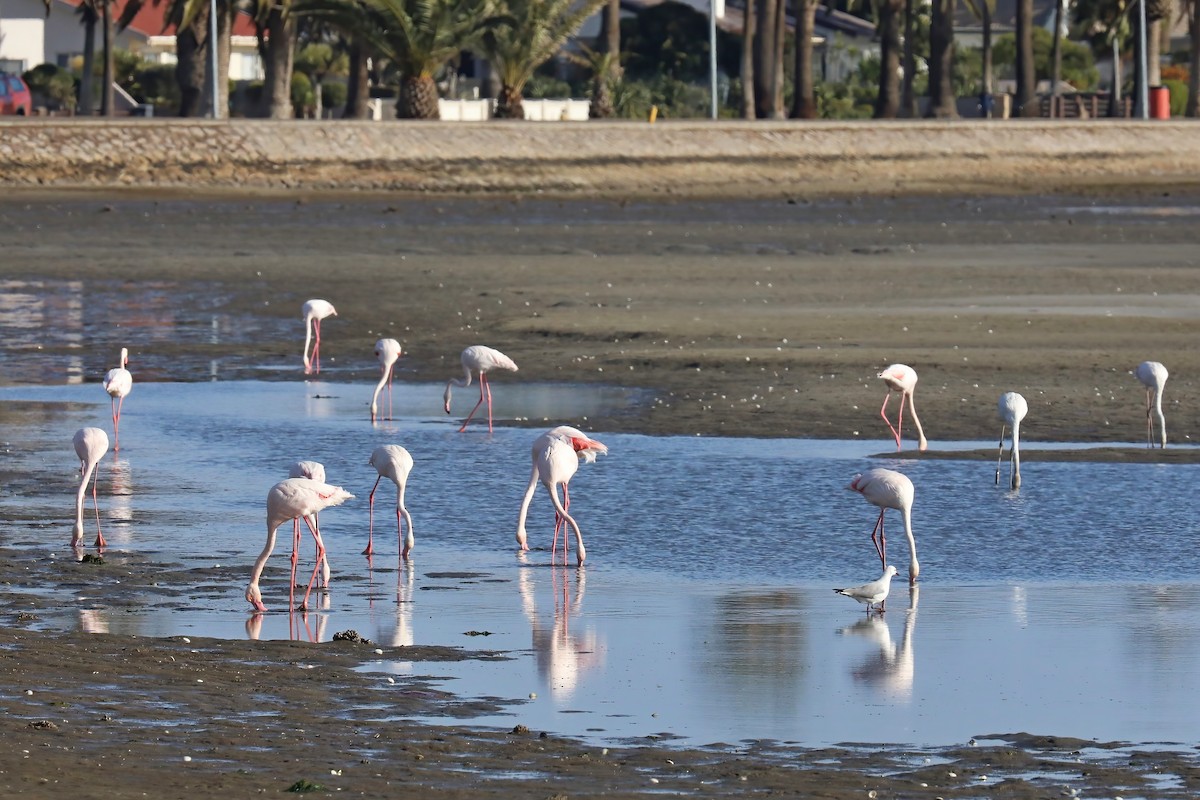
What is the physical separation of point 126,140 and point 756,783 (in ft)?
Answer: 124

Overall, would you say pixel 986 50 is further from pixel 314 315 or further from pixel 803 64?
pixel 314 315

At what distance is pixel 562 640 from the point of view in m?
9.09

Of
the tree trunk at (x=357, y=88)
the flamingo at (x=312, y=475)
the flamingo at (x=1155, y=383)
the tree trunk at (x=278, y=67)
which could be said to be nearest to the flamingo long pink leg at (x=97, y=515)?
the flamingo at (x=312, y=475)

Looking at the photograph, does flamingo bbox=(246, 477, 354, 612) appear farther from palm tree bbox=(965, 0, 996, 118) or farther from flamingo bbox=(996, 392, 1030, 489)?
palm tree bbox=(965, 0, 996, 118)

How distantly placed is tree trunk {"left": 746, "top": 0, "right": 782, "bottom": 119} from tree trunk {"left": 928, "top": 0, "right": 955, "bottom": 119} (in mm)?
6185

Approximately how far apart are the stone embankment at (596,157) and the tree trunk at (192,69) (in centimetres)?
979

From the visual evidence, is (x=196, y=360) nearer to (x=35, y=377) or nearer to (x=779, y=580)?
(x=35, y=377)

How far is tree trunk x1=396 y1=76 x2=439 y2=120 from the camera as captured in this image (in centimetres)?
5141

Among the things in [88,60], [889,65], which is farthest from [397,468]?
[88,60]

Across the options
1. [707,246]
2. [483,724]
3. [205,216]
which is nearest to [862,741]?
[483,724]

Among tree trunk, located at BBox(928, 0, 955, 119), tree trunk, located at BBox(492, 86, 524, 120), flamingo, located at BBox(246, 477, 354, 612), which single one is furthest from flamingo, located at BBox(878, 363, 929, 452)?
tree trunk, located at BBox(928, 0, 955, 119)

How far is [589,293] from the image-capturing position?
24.4 m

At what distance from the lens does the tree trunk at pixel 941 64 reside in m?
63.0

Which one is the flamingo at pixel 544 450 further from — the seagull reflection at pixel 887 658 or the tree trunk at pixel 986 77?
the tree trunk at pixel 986 77
